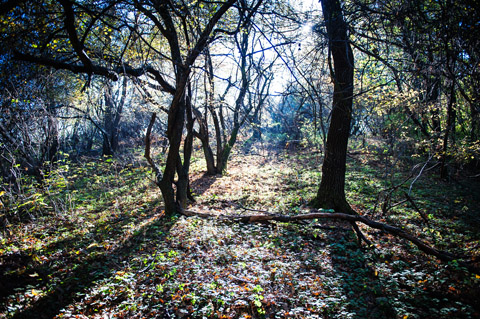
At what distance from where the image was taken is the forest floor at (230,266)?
10.3 ft

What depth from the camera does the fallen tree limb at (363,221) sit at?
3922 millimetres

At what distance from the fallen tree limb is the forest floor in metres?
0.14

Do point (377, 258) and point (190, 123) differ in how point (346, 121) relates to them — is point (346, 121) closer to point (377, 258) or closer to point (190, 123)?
point (377, 258)

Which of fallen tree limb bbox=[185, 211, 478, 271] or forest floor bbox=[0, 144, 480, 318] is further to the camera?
fallen tree limb bbox=[185, 211, 478, 271]

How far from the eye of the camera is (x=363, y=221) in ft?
15.8

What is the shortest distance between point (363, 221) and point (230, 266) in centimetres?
261

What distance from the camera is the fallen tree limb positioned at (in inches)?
154

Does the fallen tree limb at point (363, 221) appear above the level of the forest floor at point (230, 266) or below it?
above

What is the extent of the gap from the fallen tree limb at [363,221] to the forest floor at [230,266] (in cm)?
14

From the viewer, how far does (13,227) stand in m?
5.87

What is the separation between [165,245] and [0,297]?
228 centimetres

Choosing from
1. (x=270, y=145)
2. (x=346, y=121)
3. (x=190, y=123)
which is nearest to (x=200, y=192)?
(x=190, y=123)

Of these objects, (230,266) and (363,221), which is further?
(363,221)

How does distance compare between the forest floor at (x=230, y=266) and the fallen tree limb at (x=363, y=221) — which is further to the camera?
the fallen tree limb at (x=363, y=221)
